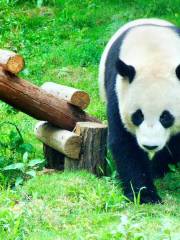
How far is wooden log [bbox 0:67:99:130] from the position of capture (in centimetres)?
656

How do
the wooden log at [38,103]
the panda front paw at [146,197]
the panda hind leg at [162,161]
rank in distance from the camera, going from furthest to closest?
the panda hind leg at [162,161] < the wooden log at [38,103] < the panda front paw at [146,197]

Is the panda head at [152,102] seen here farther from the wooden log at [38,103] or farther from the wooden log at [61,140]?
the wooden log at [38,103]

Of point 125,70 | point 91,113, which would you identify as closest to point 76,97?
point 125,70

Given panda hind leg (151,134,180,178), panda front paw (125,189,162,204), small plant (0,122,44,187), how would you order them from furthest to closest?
panda hind leg (151,134,180,178) → small plant (0,122,44,187) → panda front paw (125,189,162,204)

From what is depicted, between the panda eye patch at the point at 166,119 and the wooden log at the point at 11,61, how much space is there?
141 cm

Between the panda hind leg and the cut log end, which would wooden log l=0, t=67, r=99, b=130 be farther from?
the panda hind leg

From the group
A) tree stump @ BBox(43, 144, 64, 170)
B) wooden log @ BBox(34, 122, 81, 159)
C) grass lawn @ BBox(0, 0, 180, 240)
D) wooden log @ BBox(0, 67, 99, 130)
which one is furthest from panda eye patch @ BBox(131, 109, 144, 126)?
tree stump @ BBox(43, 144, 64, 170)

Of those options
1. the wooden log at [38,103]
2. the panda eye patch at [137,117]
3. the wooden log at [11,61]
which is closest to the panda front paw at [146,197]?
the panda eye patch at [137,117]

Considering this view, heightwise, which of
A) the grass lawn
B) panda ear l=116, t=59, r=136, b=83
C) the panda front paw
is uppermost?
panda ear l=116, t=59, r=136, b=83

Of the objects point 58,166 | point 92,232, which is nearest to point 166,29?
point 58,166

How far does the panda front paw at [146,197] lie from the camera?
6195mm

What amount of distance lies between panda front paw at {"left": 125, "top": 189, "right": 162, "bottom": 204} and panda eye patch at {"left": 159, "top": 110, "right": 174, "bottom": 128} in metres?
0.69

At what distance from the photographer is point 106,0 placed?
11.7 metres

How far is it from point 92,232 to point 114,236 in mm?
480
